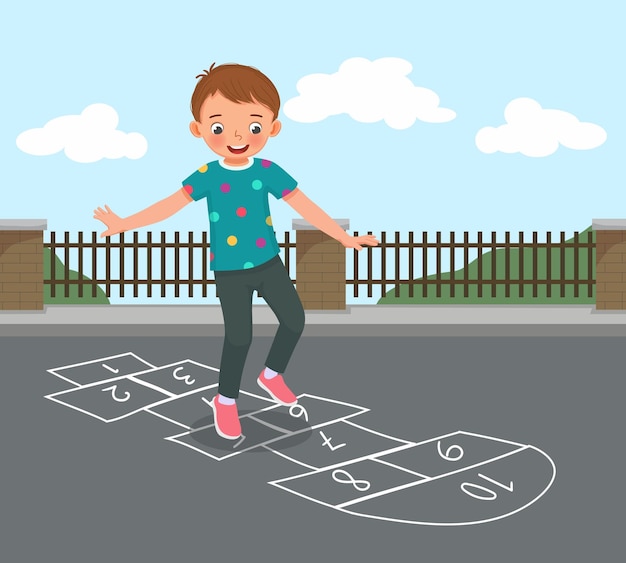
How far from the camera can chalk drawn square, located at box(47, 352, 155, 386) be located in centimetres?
1129

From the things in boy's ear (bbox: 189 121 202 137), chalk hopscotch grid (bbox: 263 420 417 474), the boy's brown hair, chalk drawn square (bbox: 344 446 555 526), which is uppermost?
the boy's brown hair

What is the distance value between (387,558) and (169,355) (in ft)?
19.9

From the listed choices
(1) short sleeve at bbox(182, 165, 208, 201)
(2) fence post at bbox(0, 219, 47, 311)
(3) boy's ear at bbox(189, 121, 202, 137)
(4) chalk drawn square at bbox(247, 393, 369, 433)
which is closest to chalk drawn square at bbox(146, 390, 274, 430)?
(4) chalk drawn square at bbox(247, 393, 369, 433)

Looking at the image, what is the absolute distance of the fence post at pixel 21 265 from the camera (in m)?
15.8

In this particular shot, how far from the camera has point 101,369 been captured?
38.1 feet

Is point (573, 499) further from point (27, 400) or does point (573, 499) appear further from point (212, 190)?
point (27, 400)

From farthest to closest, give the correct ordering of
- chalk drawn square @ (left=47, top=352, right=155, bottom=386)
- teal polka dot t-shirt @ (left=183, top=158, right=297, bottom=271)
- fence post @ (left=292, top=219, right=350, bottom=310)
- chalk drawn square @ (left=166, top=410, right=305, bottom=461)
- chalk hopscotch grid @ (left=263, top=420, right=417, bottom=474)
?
1. fence post @ (left=292, top=219, right=350, bottom=310)
2. chalk drawn square @ (left=47, top=352, right=155, bottom=386)
3. teal polka dot t-shirt @ (left=183, top=158, right=297, bottom=271)
4. chalk drawn square @ (left=166, top=410, right=305, bottom=461)
5. chalk hopscotch grid @ (left=263, top=420, right=417, bottom=474)

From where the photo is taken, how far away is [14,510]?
25.1 feet

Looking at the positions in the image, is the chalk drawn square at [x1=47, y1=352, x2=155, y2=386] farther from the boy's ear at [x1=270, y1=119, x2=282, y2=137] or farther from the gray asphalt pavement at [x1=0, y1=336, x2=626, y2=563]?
the boy's ear at [x1=270, y1=119, x2=282, y2=137]

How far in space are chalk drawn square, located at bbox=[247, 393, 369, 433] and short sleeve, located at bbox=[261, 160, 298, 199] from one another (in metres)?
1.78

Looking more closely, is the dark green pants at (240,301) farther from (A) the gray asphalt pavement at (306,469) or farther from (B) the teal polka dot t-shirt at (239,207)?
(A) the gray asphalt pavement at (306,469)

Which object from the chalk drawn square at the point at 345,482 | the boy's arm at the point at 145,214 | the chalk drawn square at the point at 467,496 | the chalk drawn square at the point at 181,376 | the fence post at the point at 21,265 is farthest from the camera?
the fence post at the point at 21,265

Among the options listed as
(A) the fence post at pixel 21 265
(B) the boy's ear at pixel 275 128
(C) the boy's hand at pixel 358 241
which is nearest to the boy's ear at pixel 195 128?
(B) the boy's ear at pixel 275 128

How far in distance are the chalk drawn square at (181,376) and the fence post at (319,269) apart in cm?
398
